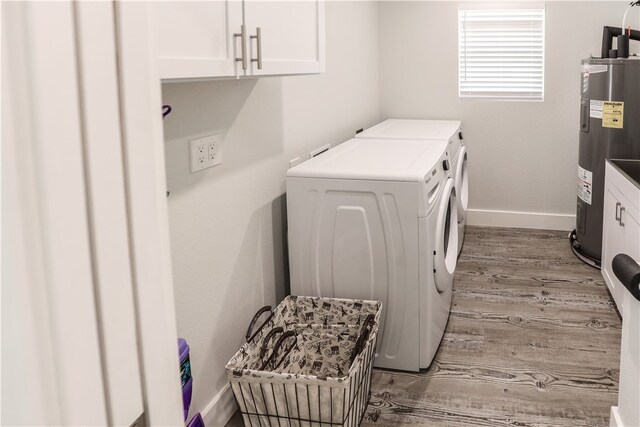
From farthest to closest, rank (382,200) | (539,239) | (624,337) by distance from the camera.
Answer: (539,239) < (382,200) < (624,337)

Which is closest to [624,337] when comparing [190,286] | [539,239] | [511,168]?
[190,286]

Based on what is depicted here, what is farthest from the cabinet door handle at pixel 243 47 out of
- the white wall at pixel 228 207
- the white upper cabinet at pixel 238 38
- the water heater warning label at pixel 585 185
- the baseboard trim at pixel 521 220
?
the baseboard trim at pixel 521 220

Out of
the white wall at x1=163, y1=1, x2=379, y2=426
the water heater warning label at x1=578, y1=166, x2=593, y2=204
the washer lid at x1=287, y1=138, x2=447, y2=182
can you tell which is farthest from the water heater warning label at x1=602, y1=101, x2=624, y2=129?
the white wall at x1=163, y1=1, x2=379, y2=426

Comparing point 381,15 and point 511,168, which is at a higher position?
point 381,15

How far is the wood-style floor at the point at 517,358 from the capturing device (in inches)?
88.5

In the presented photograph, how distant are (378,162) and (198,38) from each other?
1354mm

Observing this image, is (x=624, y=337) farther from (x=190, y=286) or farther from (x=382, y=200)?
(x=190, y=286)

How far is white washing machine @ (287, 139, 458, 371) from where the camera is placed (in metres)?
2.36

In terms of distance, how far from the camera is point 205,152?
1.99 m

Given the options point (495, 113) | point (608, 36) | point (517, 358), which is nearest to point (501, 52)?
point (495, 113)

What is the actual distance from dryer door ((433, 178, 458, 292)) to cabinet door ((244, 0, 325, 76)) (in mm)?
785

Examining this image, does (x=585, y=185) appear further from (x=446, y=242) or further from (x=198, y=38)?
(x=198, y=38)

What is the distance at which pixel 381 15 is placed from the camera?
4.70 meters

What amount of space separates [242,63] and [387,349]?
1415 mm
